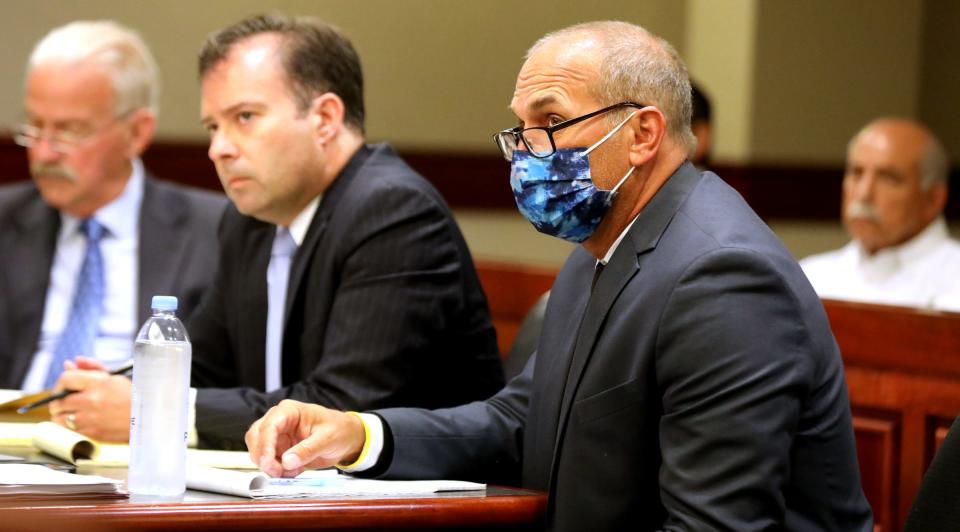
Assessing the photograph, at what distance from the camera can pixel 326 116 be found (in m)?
3.01

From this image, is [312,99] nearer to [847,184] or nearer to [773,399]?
[773,399]

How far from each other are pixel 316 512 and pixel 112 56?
8.49ft

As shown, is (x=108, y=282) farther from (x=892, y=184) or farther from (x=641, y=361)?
(x=892, y=184)

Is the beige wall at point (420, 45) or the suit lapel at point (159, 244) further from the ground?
the beige wall at point (420, 45)

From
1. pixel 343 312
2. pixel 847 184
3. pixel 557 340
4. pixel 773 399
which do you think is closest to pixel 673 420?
pixel 773 399

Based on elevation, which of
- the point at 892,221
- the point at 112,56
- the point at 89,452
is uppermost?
the point at 112,56

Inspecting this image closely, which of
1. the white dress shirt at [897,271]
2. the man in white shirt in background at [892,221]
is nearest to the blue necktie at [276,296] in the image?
the white dress shirt at [897,271]

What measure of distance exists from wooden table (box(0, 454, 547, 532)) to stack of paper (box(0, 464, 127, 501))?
34mm

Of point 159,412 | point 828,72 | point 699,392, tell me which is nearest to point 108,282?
point 159,412

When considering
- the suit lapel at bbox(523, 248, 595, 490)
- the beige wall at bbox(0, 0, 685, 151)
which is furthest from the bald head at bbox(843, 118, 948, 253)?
the suit lapel at bbox(523, 248, 595, 490)

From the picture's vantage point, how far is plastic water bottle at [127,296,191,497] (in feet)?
6.46

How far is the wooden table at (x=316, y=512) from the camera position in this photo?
5.87 feet

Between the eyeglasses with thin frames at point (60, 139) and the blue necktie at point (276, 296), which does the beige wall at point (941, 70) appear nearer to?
the eyeglasses with thin frames at point (60, 139)

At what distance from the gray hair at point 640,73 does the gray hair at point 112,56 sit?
2223mm
